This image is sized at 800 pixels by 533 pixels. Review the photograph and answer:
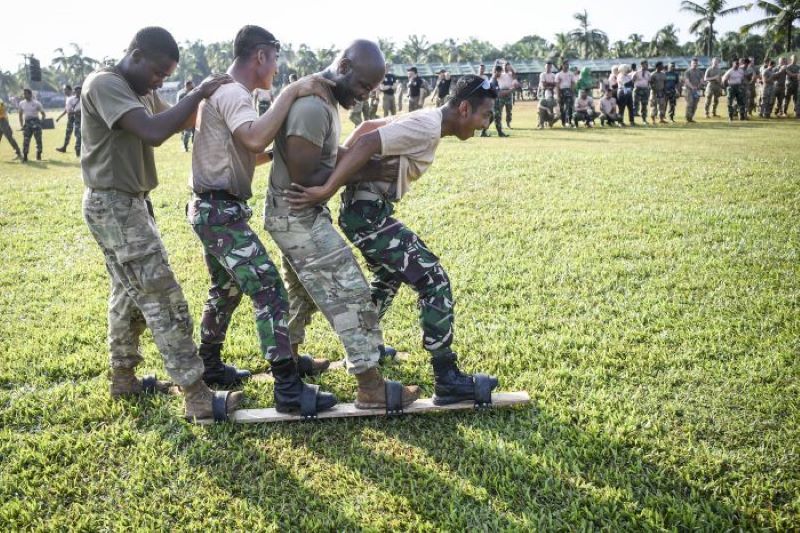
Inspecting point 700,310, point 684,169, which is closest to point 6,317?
point 700,310

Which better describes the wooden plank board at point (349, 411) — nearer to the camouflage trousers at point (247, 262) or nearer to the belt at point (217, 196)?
the camouflage trousers at point (247, 262)

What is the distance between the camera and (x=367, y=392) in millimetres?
3549

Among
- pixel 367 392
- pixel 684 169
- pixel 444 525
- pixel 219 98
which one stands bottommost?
pixel 444 525

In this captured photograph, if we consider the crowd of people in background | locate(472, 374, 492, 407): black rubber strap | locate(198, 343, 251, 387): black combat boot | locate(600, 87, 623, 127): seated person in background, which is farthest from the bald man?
locate(600, 87, 623, 127): seated person in background

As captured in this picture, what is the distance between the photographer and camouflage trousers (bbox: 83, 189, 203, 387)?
133 inches

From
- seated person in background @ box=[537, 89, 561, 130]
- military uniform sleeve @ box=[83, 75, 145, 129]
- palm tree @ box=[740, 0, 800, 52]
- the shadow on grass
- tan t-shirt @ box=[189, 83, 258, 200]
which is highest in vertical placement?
palm tree @ box=[740, 0, 800, 52]

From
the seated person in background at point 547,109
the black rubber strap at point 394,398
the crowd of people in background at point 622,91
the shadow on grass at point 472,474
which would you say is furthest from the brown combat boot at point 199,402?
the seated person in background at point 547,109

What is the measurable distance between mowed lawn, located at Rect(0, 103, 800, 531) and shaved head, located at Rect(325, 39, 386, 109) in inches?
75.8

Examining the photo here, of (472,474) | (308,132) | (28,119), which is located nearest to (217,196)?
(308,132)

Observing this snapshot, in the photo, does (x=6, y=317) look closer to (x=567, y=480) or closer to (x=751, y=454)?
(x=567, y=480)

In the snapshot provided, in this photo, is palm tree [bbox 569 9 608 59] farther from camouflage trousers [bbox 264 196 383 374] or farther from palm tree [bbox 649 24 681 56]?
camouflage trousers [bbox 264 196 383 374]

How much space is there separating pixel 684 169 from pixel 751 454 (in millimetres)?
8689

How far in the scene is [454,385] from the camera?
3.58 meters

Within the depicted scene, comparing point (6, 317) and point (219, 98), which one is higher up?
point (219, 98)
